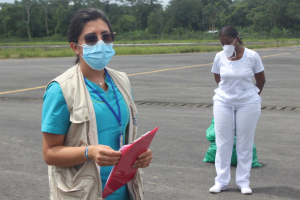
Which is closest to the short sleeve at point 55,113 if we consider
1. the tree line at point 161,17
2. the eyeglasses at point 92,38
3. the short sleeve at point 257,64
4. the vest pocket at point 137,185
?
the eyeglasses at point 92,38

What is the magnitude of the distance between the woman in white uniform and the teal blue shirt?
290 cm

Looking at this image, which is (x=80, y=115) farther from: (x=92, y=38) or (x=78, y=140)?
(x=92, y=38)

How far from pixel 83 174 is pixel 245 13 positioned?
115974 mm

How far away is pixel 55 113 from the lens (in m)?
2.14

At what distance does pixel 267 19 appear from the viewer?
318 ft

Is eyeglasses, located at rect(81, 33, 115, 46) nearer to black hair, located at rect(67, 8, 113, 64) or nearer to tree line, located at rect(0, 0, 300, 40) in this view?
black hair, located at rect(67, 8, 113, 64)

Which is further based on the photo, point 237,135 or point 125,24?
point 125,24

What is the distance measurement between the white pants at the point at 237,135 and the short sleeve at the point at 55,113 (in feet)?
10.8

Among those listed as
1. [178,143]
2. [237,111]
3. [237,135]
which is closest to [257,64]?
[237,111]

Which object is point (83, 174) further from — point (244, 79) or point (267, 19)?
point (267, 19)

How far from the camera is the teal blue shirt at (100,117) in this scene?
7.03 feet

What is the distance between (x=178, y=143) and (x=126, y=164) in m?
5.04

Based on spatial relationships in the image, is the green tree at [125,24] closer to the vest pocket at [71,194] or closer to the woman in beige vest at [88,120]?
the woman in beige vest at [88,120]

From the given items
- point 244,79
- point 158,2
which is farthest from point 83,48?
point 158,2
